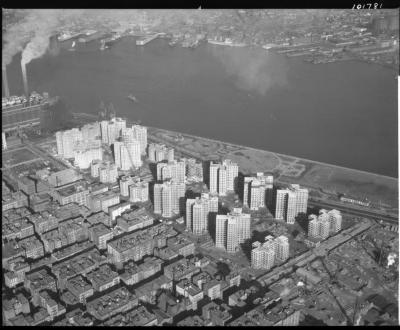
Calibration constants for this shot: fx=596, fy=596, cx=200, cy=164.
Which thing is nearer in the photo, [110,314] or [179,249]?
[110,314]

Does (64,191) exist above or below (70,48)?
below

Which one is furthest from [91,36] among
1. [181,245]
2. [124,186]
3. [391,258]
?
[391,258]

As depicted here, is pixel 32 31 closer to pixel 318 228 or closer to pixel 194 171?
pixel 194 171

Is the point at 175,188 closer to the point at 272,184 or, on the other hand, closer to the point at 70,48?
the point at 272,184

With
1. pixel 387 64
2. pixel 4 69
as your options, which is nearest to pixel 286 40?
pixel 387 64

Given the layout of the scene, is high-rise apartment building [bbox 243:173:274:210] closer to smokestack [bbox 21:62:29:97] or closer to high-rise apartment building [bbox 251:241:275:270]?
high-rise apartment building [bbox 251:241:275:270]

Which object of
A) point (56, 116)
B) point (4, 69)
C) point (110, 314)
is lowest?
point (110, 314)
